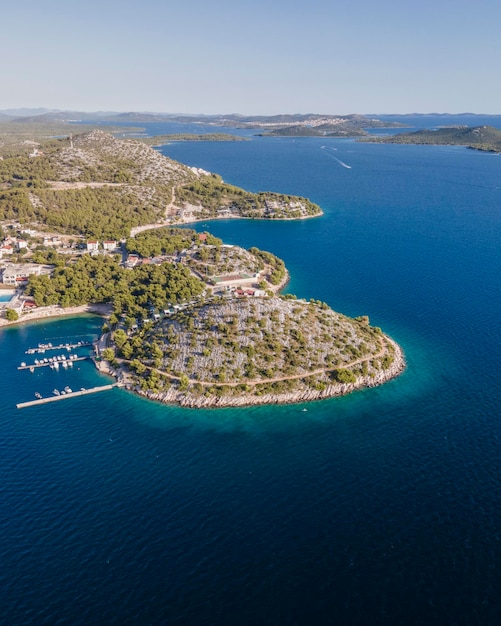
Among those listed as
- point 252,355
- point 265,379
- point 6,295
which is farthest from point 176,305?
point 6,295

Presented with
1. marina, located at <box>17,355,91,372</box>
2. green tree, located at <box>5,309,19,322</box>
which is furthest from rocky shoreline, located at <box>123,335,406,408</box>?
green tree, located at <box>5,309,19,322</box>

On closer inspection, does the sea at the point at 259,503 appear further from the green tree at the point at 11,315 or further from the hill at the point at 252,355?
the green tree at the point at 11,315

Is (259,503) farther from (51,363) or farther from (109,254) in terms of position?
(109,254)

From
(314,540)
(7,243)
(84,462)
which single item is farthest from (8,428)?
→ (7,243)

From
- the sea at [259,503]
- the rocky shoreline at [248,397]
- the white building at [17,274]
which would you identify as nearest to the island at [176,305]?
the rocky shoreline at [248,397]

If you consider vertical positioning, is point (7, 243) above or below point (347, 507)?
above

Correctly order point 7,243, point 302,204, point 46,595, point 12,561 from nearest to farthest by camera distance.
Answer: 1. point 46,595
2. point 12,561
3. point 7,243
4. point 302,204

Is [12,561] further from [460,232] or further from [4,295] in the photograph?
[460,232]
